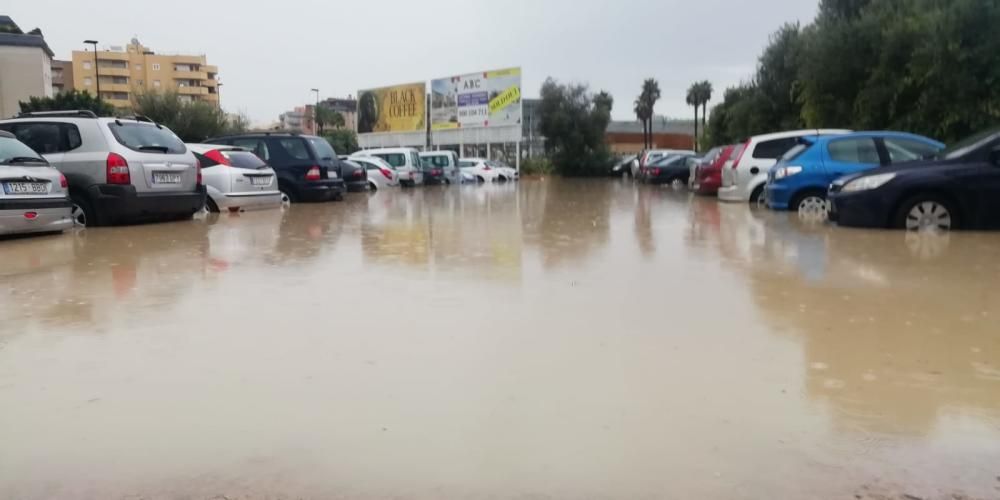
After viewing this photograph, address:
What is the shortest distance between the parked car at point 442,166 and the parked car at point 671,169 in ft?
28.8

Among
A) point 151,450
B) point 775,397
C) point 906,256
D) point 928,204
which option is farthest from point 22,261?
point 928,204

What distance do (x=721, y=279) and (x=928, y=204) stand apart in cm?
485

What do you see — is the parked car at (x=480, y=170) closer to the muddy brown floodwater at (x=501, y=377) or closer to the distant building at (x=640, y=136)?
the muddy brown floodwater at (x=501, y=377)

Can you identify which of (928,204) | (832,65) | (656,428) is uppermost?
(832,65)

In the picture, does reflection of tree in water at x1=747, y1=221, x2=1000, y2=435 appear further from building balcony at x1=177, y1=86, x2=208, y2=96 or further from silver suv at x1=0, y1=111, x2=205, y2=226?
building balcony at x1=177, y1=86, x2=208, y2=96

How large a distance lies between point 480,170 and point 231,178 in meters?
26.6

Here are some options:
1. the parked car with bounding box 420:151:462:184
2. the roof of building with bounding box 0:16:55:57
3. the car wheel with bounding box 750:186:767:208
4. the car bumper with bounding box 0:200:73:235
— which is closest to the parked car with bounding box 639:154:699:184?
the parked car with bounding box 420:151:462:184

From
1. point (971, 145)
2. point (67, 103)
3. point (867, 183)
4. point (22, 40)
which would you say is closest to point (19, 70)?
point (22, 40)

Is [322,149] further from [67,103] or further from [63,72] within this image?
[63,72]

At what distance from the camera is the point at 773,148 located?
15.6 metres

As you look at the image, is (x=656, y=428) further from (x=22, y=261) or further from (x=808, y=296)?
(x=22, y=261)

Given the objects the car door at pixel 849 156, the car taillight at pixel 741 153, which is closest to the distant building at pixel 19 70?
the car taillight at pixel 741 153

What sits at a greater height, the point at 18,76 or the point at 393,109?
the point at 18,76

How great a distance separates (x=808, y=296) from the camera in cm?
637
